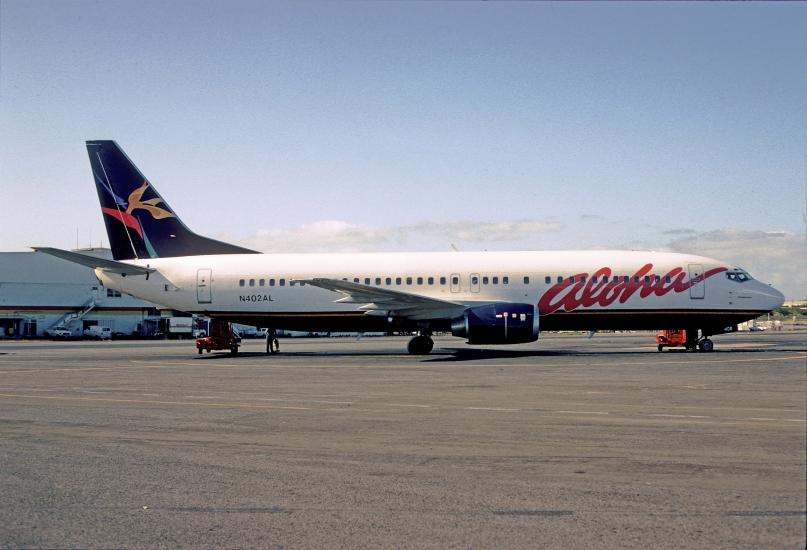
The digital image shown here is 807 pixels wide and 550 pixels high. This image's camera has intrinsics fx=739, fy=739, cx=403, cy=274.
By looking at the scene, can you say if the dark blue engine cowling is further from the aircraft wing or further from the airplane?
the aircraft wing

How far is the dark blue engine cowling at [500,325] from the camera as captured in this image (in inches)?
1308

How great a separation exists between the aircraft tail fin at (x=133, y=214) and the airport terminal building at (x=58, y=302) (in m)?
54.8

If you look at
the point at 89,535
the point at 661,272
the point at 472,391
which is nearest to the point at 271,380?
the point at 472,391

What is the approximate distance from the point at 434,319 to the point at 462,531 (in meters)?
Answer: 28.9

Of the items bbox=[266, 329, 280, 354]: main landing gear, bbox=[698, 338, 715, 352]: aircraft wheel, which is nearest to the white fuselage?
bbox=[698, 338, 715, 352]: aircraft wheel

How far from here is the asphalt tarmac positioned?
666 cm

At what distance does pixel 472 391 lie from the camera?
18359 millimetres

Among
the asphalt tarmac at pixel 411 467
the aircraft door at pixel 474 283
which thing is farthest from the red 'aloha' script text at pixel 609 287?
the asphalt tarmac at pixel 411 467

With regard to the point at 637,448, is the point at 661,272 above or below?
above

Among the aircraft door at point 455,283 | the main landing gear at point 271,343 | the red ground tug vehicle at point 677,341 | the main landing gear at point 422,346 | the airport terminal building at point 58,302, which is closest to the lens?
the red ground tug vehicle at point 677,341

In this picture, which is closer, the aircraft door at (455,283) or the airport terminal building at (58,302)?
the aircraft door at (455,283)

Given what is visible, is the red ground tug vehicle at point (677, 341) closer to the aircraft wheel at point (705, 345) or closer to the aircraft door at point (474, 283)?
the aircraft wheel at point (705, 345)

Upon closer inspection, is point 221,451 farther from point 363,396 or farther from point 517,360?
point 517,360

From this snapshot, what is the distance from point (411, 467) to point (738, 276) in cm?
3072
